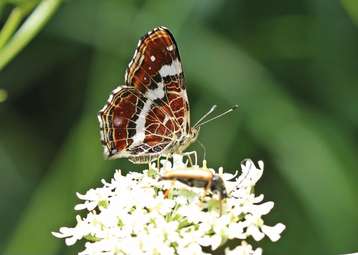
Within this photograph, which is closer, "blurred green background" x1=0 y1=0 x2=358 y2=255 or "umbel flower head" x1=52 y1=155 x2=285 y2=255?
"umbel flower head" x1=52 y1=155 x2=285 y2=255

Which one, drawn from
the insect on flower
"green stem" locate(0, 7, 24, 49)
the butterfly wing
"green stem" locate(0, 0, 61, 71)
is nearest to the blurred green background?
"green stem" locate(0, 0, 61, 71)

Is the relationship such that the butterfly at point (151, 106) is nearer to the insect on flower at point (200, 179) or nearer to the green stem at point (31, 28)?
the insect on flower at point (200, 179)

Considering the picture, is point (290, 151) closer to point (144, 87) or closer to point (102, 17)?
point (102, 17)

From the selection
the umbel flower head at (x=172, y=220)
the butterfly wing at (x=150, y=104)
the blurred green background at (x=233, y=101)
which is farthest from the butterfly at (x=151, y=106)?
the blurred green background at (x=233, y=101)

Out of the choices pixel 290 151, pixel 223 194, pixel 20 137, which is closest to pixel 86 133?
Answer: pixel 20 137

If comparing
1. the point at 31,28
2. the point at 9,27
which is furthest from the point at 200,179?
the point at 31,28

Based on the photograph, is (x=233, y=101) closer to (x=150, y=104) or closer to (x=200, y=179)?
(x=150, y=104)

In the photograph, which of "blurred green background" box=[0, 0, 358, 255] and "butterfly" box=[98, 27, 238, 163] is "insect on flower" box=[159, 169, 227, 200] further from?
"blurred green background" box=[0, 0, 358, 255]
